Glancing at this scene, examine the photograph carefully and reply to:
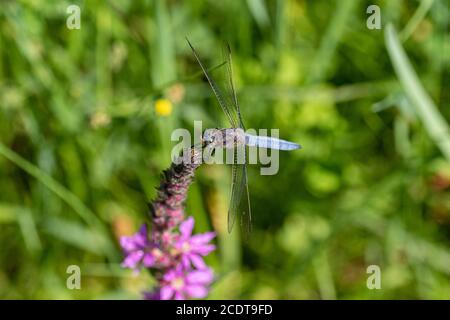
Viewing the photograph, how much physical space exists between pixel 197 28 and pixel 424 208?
1967 mm

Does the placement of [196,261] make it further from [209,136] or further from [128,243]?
[209,136]

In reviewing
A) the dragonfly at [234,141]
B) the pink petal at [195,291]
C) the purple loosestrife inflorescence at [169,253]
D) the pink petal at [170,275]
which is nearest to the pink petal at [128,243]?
the purple loosestrife inflorescence at [169,253]

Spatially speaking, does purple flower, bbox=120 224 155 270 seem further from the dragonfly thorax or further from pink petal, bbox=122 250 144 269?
the dragonfly thorax

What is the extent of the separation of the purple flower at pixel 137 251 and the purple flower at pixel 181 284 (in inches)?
4.2

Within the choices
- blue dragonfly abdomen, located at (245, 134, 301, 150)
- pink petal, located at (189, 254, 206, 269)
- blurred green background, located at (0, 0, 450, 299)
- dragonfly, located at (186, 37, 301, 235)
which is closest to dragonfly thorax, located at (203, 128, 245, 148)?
dragonfly, located at (186, 37, 301, 235)

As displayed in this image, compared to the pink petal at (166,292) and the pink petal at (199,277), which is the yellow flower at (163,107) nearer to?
the pink petal at (199,277)

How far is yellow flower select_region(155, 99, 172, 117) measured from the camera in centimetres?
336

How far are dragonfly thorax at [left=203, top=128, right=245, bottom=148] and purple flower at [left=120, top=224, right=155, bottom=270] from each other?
0.52 m

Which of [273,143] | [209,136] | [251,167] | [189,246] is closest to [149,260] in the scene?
[189,246]

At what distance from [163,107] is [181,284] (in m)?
1.15

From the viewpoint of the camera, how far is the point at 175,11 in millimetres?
4039

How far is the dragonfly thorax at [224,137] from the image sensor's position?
2.58 meters
